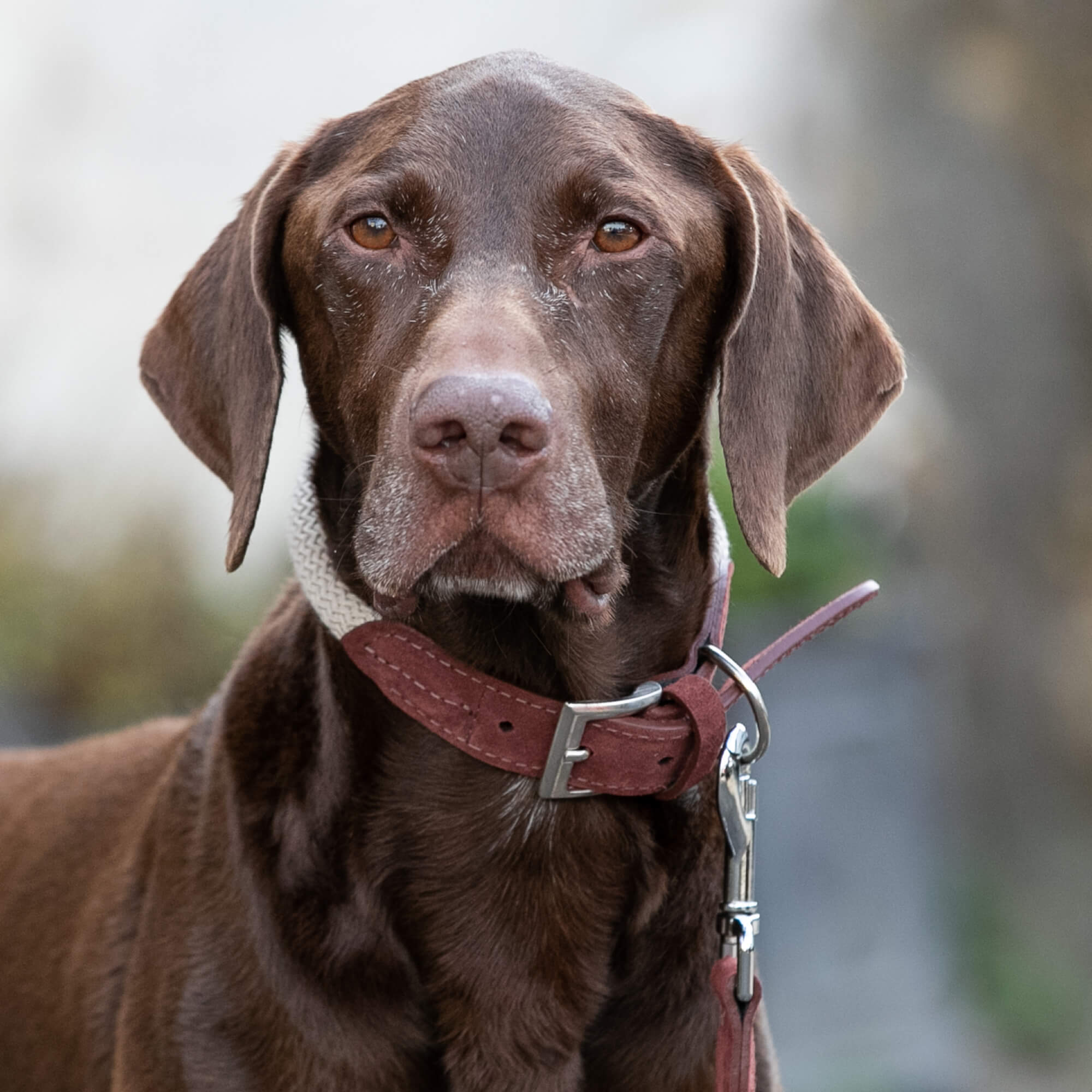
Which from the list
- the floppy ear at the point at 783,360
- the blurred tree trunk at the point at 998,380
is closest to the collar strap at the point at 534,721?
the floppy ear at the point at 783,360

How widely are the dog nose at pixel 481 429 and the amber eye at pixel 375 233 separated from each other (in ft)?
1.42

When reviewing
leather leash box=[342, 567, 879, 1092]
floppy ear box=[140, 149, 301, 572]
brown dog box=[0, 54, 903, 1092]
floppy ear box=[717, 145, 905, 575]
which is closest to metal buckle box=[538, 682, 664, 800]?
leather leash box=[342, 567, 879, 1092]

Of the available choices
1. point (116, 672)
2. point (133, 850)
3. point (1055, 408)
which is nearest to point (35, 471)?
point (116, 672)

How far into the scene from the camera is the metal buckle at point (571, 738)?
226cm

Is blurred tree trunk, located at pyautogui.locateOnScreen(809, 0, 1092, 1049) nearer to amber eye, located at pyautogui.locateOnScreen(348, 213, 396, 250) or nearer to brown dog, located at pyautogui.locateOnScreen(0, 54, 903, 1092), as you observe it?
brown dog, located at pyautogui.locateOnScreen(0, 54, 903, 1092)

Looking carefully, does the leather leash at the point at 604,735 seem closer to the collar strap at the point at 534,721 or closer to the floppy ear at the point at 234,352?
the collar strap at the point at 534,721

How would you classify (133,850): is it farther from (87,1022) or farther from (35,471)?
(35,471)

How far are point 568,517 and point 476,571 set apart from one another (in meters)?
0.16

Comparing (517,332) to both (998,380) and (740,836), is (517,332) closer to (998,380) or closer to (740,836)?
(740,836)

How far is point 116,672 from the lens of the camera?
6727mm

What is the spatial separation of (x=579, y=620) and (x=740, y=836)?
1.41ft

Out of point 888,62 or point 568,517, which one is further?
point 888,62

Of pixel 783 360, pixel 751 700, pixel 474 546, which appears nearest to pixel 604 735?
pixel 751 700

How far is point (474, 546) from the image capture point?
212cm
